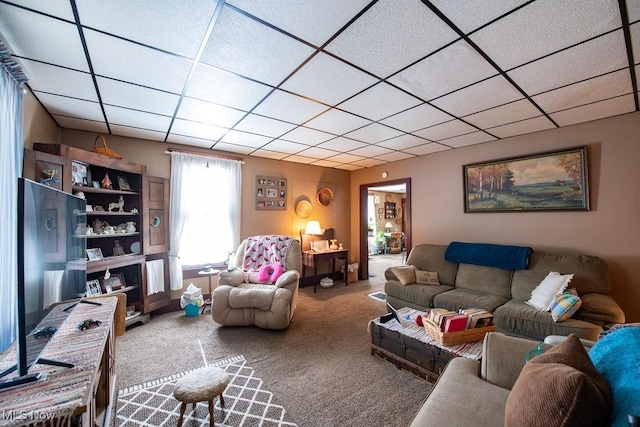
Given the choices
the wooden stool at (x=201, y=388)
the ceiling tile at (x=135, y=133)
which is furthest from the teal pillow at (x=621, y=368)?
the ceiling tile at (x=135, y=133)

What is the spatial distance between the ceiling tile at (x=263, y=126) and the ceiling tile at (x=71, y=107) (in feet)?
4.44

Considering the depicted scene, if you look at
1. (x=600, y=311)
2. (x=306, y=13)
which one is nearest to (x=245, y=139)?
(x=306, y=13)

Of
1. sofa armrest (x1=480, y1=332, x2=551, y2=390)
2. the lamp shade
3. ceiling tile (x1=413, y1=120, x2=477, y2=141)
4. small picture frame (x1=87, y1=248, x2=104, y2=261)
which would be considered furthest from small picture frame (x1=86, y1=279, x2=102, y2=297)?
ceiling tile (x1=413, y1=120, x2=477, y2=141)

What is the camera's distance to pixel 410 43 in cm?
156

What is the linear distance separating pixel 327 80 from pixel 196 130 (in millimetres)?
1957

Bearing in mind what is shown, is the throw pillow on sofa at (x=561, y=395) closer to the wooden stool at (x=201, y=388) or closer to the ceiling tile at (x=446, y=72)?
the wooden stool at (x=201, y=388)

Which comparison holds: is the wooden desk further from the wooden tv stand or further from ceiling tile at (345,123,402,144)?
the wooden tv stand

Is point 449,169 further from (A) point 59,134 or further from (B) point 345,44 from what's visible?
(A) point 59,134

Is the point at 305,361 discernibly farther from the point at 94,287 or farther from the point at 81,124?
the point at 81,124

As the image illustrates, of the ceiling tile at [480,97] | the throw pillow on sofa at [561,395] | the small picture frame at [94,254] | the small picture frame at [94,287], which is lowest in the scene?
the small picture frame at [94,287]

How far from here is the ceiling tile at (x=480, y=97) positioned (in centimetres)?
205

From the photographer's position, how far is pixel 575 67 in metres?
1.79

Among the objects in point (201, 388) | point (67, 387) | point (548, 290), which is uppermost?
point (67, 387)

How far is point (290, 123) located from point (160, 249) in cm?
243
